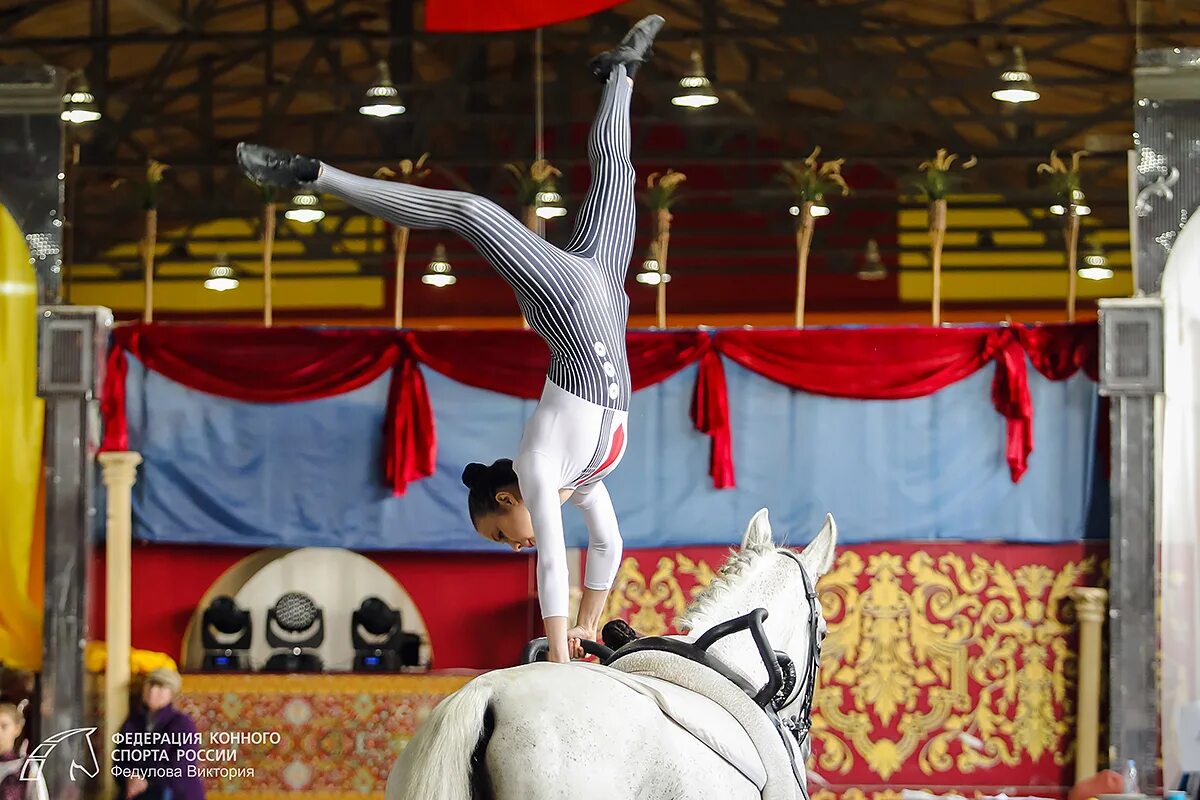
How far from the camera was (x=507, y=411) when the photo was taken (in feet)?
26.5

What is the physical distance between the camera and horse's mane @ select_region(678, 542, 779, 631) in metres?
4.00

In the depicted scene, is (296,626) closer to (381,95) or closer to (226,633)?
(226,633)

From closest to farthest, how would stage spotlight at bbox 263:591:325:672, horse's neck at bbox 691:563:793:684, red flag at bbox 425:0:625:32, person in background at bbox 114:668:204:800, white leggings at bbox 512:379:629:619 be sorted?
horse's neck at bbox 691:563:793:684, white leggings at bbox 512:379:629:619, red flag at bbox 425:0:625:32, person in background at bbox 114:668:204:800, stage spotlight at bbox 263:591:325:672

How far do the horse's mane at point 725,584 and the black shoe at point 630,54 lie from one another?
1.62 m

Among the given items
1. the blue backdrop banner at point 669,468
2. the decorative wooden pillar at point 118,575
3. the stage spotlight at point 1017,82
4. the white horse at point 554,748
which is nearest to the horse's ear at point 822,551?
the white horse at point 554,748

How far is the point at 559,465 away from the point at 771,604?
0.91m

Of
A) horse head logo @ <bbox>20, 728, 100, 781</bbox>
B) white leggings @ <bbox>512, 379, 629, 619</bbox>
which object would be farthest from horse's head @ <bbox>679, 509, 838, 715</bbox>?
horse head logo @ <bbox>20, 728, 100, 781</bbox>

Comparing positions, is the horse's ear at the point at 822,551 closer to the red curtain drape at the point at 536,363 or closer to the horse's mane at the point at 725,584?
the horse's mane at the point at 725,584

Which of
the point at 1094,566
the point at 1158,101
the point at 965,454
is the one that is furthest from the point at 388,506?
the point at 1158,101

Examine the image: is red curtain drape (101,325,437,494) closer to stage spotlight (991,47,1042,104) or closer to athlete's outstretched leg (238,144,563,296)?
athlete's outstretched leg (238,144,563,296)

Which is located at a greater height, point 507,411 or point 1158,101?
point 1158,101

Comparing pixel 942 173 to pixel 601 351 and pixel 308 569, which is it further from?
pixel 601 351

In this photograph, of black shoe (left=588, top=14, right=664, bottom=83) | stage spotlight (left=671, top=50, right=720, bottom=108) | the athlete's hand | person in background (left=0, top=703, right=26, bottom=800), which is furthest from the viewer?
stage spotlight (left=671, top=50, right=720, bottom=108)

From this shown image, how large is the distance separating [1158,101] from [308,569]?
14.8ft
